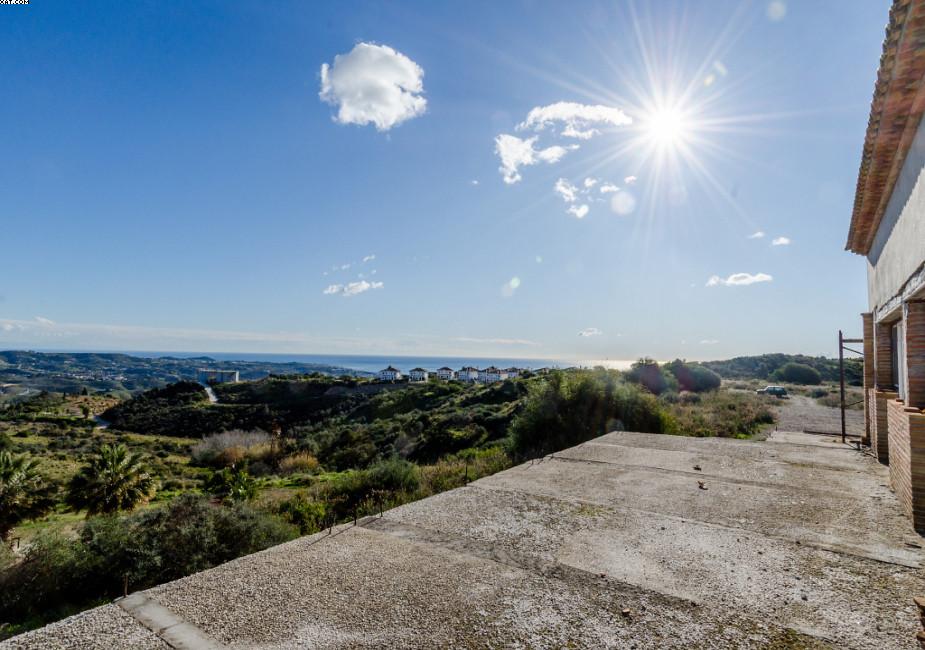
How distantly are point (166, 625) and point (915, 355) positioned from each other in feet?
24.3

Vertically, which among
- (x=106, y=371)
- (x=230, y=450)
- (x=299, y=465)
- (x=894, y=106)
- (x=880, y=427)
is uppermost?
(x=894, y=106)

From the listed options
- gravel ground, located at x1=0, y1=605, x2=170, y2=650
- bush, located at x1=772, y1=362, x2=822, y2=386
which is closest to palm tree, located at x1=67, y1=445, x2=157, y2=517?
gravel ground, located at x1=0, y1=605, x2=170, y2=650

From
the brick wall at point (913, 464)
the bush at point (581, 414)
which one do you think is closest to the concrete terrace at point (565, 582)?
the brick wall at point (913, 464)

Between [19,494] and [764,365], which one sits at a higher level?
→ [764,365]

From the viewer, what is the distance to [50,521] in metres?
18.9

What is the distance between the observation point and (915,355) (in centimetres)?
544

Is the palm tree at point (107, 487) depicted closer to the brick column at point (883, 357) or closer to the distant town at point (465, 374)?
the brick column at point (883, 357)

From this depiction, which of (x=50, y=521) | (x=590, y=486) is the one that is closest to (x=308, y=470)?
(x=50, y=521)

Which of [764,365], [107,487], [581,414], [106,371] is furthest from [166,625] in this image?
[106,371]

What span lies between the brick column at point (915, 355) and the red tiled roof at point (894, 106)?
1729mm

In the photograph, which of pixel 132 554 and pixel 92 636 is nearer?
pixel 92 636

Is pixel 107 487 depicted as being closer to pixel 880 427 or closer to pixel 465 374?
pixel 880 427

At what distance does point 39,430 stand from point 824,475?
190ft

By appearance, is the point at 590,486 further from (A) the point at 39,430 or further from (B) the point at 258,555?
(A) the point at 39,430
